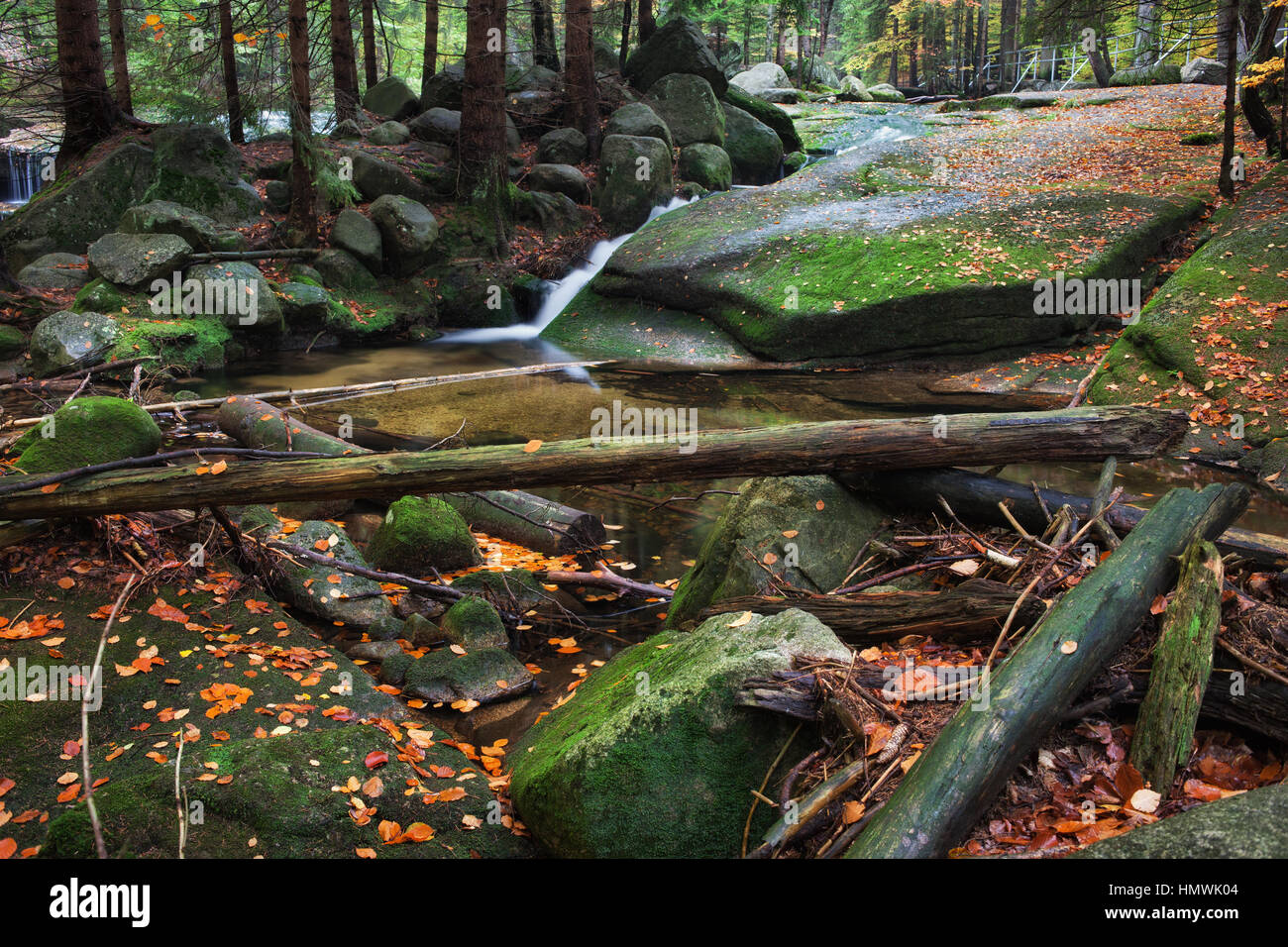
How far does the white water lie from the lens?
54.1 feet

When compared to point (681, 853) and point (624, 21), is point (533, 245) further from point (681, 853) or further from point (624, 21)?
point (681, 853)

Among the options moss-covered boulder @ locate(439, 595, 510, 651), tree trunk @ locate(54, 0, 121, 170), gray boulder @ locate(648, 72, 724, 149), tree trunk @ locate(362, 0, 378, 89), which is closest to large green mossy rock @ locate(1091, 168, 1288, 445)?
moss-covered boulder @ locate(439, 595, 510, 651)

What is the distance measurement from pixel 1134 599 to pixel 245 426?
7.53m

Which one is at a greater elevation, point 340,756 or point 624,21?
point 624,21

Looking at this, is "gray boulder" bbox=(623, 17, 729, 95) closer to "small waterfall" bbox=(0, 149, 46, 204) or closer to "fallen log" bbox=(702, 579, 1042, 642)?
"small waterfall" bbox=(0, 149, 46, 204)

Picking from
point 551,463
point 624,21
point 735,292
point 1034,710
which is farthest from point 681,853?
point 624,21

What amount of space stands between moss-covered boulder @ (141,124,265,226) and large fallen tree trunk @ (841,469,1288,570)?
615 inches

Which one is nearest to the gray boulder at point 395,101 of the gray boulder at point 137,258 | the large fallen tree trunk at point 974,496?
the gray boulder at point 137,258

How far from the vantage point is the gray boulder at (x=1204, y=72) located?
27281 mm

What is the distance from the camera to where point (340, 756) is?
397 centimetres

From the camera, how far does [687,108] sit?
21984 mm

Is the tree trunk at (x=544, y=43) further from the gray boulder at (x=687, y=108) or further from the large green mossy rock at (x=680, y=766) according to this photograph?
the large green mossy rock at (x=680, y=766)

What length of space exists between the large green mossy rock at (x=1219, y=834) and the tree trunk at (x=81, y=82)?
1975 cm

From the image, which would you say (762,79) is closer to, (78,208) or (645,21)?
(645,21)
